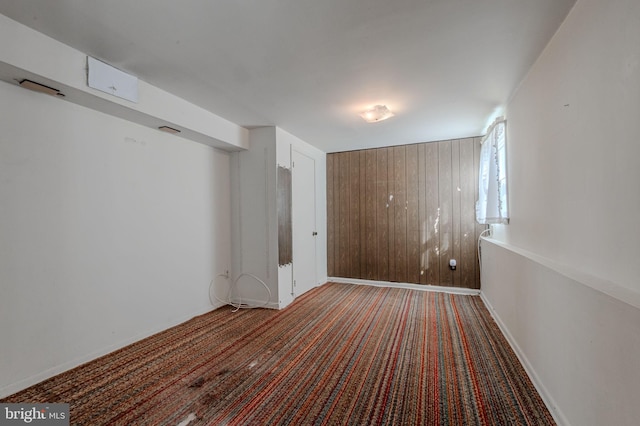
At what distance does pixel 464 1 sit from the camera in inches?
60.5

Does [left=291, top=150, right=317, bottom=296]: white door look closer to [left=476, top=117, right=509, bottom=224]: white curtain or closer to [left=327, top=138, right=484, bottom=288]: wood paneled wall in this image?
[left=327, top=138, right=484, bottom=288]: wood paneled wall

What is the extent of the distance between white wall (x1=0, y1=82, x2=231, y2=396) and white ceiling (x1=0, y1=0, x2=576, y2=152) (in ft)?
2.07

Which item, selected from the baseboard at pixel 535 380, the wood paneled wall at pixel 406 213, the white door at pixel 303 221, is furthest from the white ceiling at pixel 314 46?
the baseboard at pixel 535 380

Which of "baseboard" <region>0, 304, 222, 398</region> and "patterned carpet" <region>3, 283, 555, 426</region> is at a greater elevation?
"baseboard" <region>0, 304, 222, 398</region>

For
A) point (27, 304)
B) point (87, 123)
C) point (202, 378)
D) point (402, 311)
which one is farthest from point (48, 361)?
point (402, 311)

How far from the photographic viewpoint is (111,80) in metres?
2.17

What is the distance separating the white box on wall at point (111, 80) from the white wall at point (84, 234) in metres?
0.36

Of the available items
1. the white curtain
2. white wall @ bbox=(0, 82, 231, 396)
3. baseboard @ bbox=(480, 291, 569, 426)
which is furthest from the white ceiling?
baseboard @ bbox=(480, 291, 569, 426)

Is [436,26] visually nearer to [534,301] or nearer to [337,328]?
[534,301]

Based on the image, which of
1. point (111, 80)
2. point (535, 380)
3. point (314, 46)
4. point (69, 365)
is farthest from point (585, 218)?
point (69, 365)

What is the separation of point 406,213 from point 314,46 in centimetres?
334

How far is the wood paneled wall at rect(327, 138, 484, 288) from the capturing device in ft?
14.2

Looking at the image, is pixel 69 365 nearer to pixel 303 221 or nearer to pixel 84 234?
pixel 84 234

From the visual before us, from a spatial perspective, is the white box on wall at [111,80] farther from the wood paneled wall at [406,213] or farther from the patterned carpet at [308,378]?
the wood paneled wall at [406,213]
